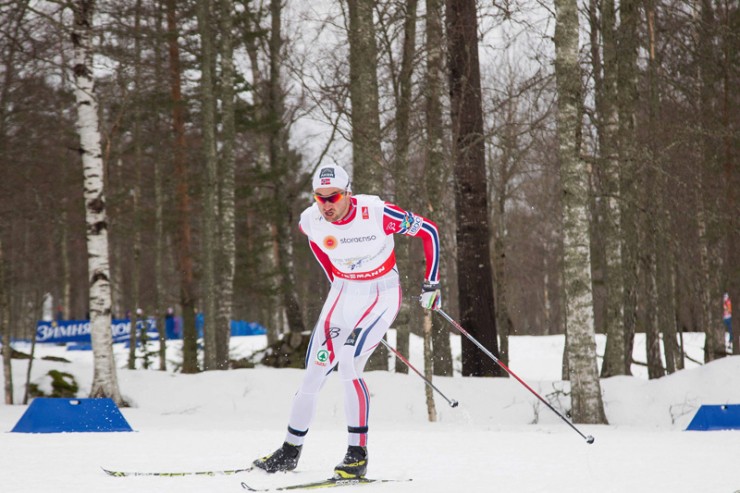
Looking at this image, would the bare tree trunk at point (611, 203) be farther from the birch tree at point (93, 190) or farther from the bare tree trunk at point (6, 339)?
the bare tree trunk at point (6, 339)

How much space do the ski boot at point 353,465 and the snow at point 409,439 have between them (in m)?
0.22

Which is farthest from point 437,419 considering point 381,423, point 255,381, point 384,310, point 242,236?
point 242,236

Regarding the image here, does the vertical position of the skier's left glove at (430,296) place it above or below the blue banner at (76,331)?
above

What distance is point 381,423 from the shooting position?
10.8m

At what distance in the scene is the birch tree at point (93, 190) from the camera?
1106cm

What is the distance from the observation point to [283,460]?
5.63m

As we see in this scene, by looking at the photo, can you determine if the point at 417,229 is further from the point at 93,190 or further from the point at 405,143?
the point at 93,190

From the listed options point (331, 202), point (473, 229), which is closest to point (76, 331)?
point (473, 229)

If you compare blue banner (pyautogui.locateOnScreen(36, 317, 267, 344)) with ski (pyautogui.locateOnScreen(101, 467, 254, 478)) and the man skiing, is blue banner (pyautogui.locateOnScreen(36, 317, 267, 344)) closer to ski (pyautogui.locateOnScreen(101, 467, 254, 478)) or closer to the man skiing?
ski (pyautogui.locateOnScreen(101, 467, 254, 478))

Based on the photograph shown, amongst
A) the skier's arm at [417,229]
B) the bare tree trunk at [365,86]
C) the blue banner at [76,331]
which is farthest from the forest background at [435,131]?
the blue banner at [76,331]

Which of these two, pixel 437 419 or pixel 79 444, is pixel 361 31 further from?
pixel 79 444

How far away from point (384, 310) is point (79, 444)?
3.42m

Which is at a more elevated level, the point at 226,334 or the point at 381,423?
the point at 226,334

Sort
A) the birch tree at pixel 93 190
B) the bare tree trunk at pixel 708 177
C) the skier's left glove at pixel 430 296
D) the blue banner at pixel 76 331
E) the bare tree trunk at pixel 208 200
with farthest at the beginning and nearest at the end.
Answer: the blue banner at pixel 76 331 < the bare tree trunk at pixel 208 200 < the bare tree trunk at pixel 708 177 < the birch tree at pixel 93 190 < the skier's left glove at pixel 430 296
